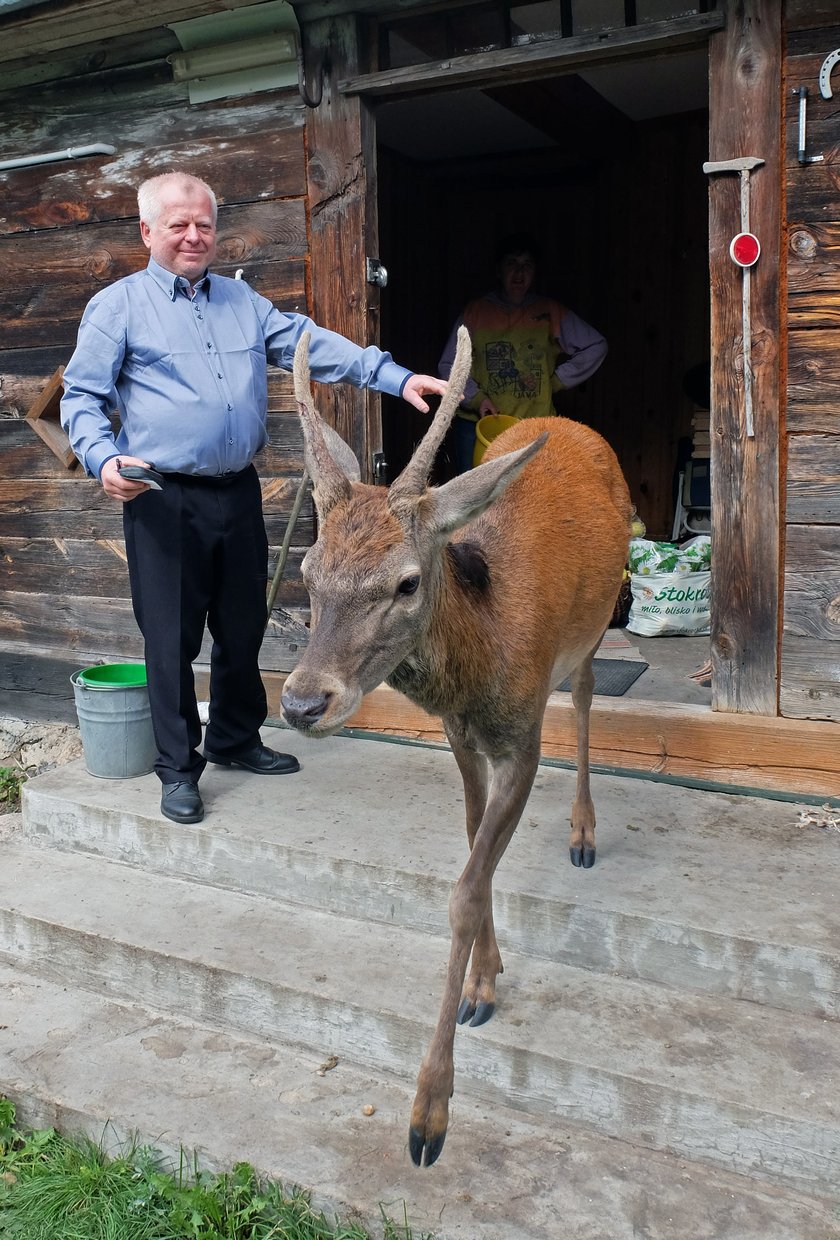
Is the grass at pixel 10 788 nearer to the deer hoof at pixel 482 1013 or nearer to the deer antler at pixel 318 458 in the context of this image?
the deer hoof at pixel 482 1013

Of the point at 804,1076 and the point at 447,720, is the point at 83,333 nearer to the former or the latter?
the point at 447,720

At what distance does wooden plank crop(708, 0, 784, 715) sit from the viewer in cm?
411

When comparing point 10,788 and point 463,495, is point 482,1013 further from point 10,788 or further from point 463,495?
point 10,788

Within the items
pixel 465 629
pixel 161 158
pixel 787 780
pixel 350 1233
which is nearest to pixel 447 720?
pixel 465 629

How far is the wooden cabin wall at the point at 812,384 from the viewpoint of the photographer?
13.2ft

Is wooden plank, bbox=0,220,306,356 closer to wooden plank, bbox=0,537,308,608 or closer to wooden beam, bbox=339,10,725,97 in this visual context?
wooden beam, bbox=339,10,725,97

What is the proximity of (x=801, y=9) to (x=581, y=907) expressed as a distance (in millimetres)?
3376

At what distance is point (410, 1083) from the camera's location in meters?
3.16

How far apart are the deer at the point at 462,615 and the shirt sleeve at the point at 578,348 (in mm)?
2938

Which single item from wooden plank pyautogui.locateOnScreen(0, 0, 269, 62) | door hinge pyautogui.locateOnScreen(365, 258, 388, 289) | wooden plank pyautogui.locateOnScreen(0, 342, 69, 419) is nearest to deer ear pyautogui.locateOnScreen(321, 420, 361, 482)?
door hinge pyautogui.locateOnScreen(365, 258, 388, 289)

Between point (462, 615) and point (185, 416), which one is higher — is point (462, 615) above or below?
below

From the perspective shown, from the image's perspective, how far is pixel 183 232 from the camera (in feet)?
13.1

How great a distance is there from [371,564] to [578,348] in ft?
14.9

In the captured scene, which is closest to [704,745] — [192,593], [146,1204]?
[192,593]
